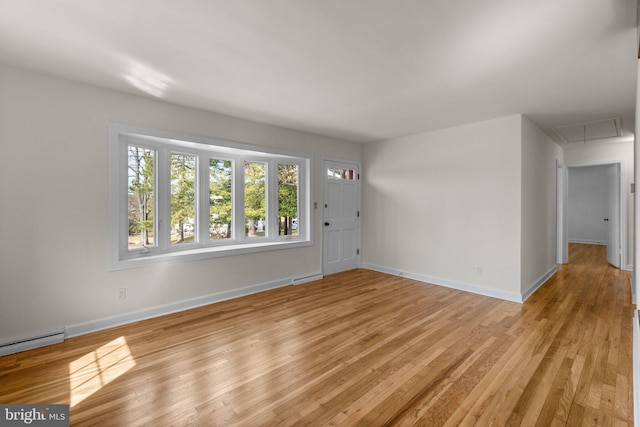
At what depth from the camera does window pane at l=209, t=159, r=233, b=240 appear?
4.11 meters

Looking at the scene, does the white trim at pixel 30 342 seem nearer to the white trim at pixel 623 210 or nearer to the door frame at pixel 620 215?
the door frame at pixel 620 215

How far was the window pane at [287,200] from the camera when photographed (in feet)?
15.9

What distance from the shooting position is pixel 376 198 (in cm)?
572

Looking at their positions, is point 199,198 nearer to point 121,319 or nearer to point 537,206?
point 121,319

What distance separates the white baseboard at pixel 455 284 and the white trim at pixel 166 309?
176cm

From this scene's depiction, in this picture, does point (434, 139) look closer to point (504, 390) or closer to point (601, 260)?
point (504, 390)

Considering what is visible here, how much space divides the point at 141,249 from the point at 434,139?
4515 millimetres

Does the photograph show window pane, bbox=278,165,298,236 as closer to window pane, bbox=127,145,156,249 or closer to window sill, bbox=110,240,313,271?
window sill, bbox=110,240,313,271

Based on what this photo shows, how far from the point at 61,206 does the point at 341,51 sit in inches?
116

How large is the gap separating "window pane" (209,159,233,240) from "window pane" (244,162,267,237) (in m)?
0.26

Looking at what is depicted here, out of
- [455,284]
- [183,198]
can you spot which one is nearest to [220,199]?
[183,198]

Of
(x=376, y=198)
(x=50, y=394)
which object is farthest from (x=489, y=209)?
(x=50, y=394)

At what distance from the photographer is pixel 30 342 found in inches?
104

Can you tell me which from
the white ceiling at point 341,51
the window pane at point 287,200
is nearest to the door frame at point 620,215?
the white ceiling at point 341,51
